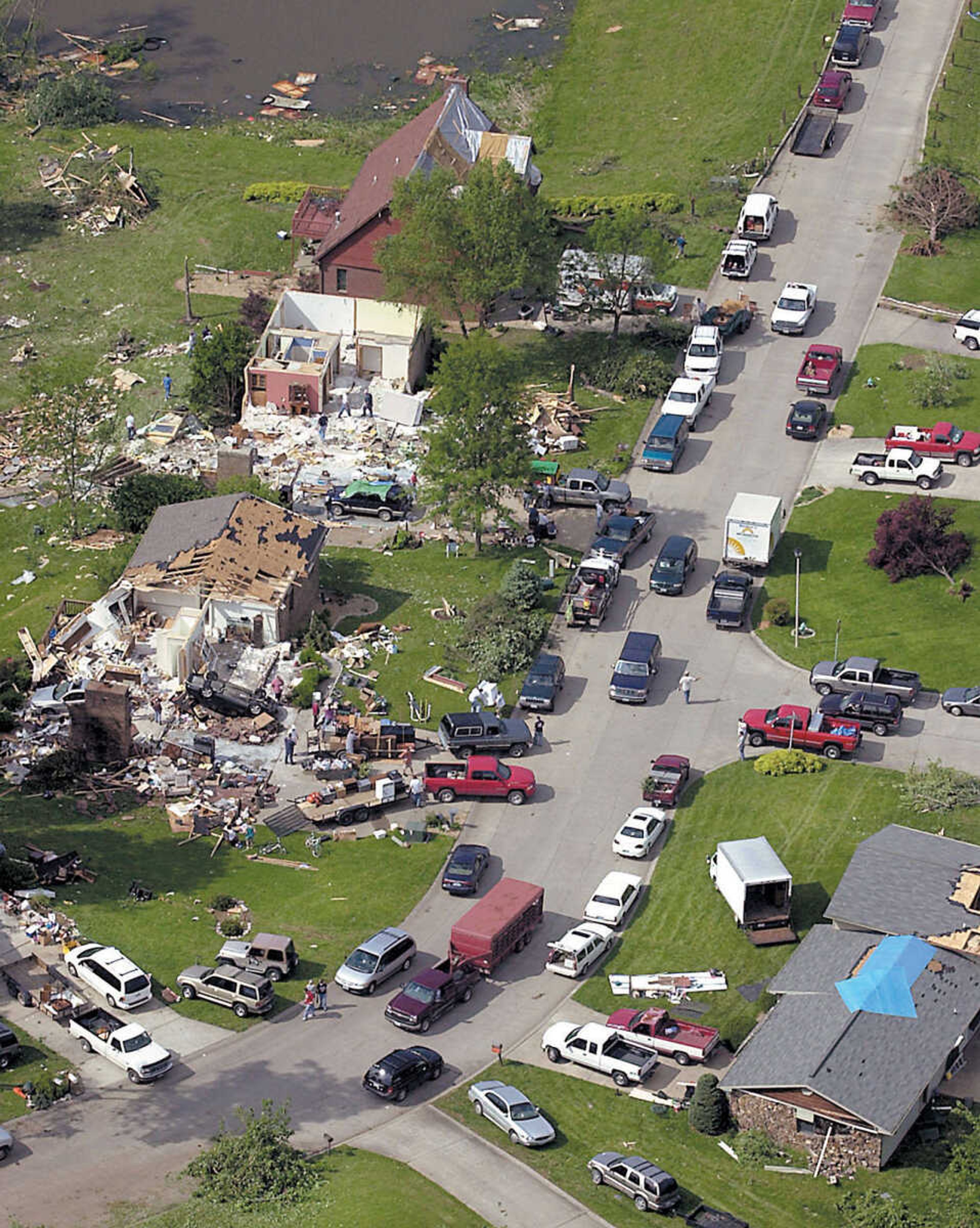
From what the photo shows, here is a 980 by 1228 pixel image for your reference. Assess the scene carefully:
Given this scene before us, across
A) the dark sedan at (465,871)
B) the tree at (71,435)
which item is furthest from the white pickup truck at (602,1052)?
the tree at (71,435)

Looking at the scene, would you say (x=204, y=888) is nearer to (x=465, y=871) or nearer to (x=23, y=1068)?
(x=465, y=871)

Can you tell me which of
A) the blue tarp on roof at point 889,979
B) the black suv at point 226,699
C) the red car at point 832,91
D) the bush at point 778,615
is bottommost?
the black suv at point 226,699

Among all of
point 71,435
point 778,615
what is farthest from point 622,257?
point 71,435

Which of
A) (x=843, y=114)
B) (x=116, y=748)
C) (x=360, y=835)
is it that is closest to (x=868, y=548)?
(x=360, y=835)

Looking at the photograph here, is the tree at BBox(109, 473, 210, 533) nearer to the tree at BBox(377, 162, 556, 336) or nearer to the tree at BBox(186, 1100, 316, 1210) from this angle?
the tree at BBox(377, 162, 556, 336)

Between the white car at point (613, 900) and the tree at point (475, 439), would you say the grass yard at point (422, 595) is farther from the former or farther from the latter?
the white car at point (613, 900)

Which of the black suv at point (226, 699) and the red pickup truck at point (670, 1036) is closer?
the red pickup truck at point (670, 1036)

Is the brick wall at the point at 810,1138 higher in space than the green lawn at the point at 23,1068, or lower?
higher
